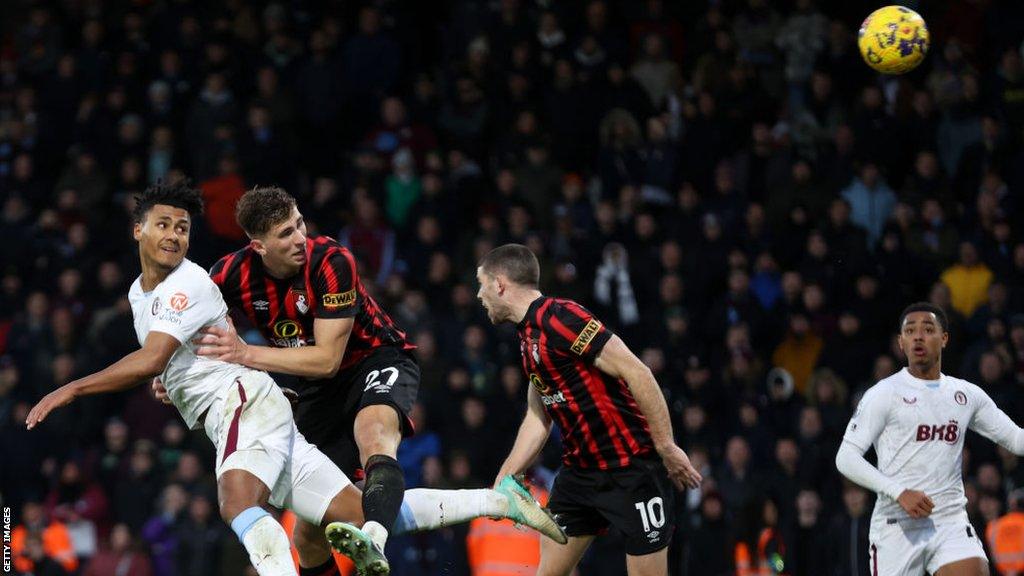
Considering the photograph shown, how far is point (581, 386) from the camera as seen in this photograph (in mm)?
8117

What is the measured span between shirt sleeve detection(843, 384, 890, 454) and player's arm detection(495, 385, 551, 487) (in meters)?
1.76

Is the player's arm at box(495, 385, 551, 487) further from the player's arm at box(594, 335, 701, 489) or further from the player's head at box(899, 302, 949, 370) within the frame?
the player's head at box(899, 302, 949, 370)

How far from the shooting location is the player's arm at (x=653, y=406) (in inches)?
306

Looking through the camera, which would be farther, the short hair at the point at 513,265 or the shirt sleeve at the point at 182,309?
the short hair at the point at 513,265

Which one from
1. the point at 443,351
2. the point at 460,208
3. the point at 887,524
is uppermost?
the point at 460,208

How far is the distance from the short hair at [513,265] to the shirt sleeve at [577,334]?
0.25 metres

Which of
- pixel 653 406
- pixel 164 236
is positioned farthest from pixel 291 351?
pixel 653 406

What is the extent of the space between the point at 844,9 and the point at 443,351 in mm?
5831

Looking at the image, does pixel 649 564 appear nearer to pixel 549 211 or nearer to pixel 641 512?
pixel 641 512

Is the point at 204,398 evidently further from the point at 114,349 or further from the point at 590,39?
the point at 590,39

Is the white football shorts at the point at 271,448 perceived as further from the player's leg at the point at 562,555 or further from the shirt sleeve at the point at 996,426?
the shirt sleeve at the point at 996,426

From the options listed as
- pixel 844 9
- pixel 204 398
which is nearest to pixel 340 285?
pixel 204 398

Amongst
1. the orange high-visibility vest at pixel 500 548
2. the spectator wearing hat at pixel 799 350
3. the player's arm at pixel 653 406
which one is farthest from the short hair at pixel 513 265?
the spectator wearing hat at pixel 799 350

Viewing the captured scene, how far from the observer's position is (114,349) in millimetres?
14320
